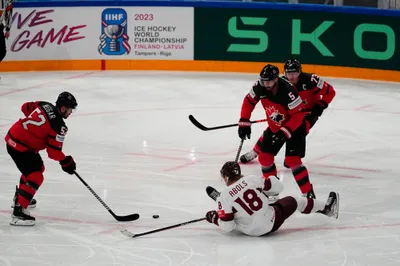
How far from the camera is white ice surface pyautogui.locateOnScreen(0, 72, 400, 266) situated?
5.90 m

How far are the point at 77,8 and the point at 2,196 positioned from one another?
6982mm

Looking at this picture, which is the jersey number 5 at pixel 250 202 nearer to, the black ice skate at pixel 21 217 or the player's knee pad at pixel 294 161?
the player's knee pad at pixel 294 161

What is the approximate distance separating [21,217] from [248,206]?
1.69 metres

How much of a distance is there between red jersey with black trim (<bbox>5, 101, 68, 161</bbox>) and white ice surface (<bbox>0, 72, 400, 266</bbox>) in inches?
23.8

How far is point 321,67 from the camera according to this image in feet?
43.9

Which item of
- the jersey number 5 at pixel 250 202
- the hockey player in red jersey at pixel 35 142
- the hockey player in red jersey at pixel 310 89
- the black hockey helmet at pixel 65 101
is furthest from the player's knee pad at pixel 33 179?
the hockey player in red jersey at pixel 310 89

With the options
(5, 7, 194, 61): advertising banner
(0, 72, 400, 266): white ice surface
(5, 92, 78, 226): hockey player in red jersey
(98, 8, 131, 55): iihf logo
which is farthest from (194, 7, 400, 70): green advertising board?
(5, 92, 78, 226): hockey player in red jersey

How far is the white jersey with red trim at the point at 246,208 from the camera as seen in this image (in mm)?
5930

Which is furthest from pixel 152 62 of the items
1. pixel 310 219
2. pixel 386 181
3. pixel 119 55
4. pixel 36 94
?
pixel 310 219

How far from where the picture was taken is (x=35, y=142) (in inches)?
249

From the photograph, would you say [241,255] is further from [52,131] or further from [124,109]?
[124,109]

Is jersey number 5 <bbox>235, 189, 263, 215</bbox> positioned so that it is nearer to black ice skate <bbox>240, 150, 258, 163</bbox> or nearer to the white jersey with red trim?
the white jersey with red trim

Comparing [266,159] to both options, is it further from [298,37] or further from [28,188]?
[298,37]

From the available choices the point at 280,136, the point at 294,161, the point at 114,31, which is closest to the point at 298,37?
the point at 114,31
